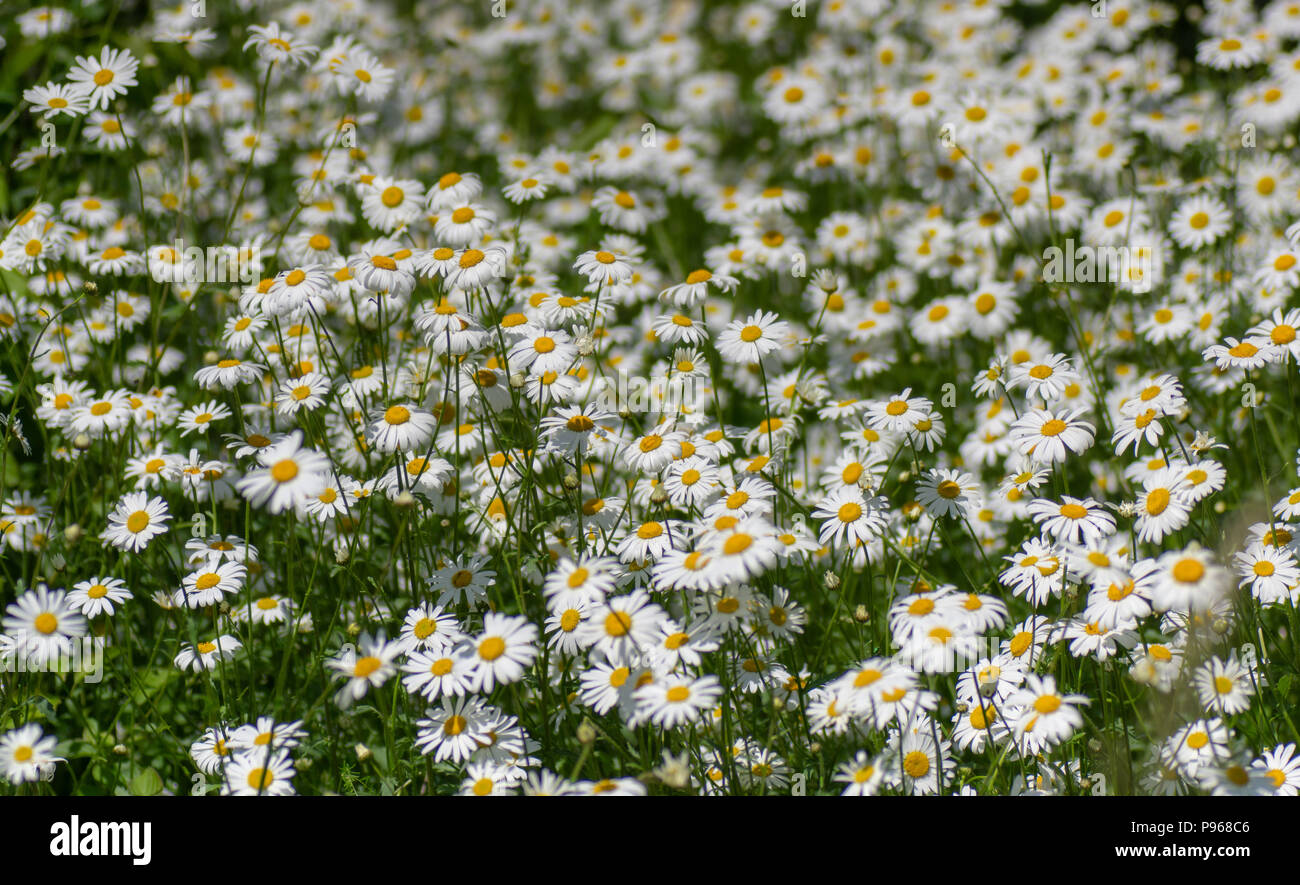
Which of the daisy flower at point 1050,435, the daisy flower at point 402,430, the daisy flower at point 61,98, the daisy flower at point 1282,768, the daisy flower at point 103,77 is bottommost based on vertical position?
the daisy flower at point 1282,768

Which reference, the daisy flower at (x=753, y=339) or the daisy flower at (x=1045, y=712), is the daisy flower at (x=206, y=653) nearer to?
the daisy flower at (x=753, y=339)

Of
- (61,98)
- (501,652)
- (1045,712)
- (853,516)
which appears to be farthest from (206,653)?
(1045,712)

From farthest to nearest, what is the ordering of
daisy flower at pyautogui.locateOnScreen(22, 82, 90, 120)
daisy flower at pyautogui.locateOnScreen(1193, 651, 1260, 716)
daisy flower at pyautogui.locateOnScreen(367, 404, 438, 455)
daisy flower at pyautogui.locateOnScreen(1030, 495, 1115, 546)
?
daisy flower at pyautogui.locateOnScreen(22, 82, 90, 120)
daisy flower at pyautogui.locateOnScreen(367, 404, 438, 455)
daisy flower at pyautogui.locateOnScreen(1030, 495, 1115, 546)
daisy flower at pyautogui.locateOnScreen(1193, 651, 1260, 716)

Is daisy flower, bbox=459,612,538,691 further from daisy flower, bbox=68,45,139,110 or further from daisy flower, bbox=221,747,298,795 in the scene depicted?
daisy flower, bbox=68,45,139,110

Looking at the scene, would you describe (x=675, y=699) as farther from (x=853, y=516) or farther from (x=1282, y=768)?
(x=1282, y=768)

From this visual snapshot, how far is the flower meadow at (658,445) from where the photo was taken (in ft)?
8.63

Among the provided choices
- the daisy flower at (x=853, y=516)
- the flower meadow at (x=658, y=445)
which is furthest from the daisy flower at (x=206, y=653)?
the daisy flower at (x=853, y=516)

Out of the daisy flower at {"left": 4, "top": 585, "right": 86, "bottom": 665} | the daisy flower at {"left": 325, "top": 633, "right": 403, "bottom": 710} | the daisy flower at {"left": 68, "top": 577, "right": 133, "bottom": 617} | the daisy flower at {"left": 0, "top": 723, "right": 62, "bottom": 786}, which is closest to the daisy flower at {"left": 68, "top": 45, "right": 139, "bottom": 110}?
the daisy flower at {"left": 68, "top": 577, "right": 133, "bottom": 617}

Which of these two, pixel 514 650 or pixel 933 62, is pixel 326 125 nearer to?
pixel 933 62

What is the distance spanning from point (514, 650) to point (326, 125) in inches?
175

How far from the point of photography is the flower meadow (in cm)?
263
